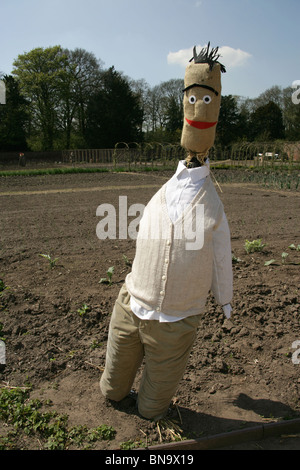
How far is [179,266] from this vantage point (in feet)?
7.93

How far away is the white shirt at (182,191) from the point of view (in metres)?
2.50

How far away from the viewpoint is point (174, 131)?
38562 millimetres

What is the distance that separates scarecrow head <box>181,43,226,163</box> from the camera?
8.23 ft

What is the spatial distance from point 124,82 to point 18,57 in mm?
11069

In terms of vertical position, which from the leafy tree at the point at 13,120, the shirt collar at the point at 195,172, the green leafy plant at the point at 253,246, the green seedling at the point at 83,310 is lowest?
the green seedling at the point at 83,310

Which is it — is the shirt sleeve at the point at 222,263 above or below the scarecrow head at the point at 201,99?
below

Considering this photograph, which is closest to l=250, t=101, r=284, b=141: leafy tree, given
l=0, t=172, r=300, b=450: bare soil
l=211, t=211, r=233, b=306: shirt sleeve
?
l=0, t=172, r=300, b=450: bare soil

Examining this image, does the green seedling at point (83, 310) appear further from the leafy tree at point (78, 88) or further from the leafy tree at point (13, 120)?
the leafy tree at point (78, 88)

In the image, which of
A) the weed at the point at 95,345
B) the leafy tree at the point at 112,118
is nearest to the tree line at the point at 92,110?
the leafy tree at the point at 112,118

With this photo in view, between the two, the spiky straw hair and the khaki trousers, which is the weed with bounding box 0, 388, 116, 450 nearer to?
the khaki trousers

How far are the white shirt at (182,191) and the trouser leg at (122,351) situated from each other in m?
0.11

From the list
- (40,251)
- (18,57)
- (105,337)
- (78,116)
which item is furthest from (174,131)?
(105,337)

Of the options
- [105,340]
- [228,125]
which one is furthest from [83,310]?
[228,125]

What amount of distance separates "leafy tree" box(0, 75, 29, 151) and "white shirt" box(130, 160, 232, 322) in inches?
1388
